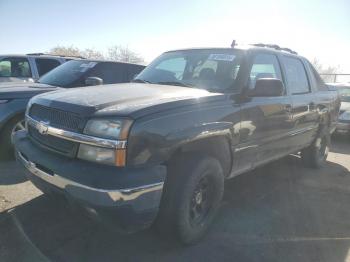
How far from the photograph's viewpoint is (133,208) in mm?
2486

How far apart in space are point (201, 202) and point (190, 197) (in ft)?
1.27

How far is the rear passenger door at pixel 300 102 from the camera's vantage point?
466cm

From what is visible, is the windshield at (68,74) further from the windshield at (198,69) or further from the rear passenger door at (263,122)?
the rear passenger door at (263,122)

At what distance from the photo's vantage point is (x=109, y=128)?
8.35 ft

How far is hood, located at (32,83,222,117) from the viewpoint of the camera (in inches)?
105

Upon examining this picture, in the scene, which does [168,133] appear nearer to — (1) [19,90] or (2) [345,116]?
(1) [19,90]

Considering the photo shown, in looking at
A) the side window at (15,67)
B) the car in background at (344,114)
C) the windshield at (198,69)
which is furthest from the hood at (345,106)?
the side window at (15,67)

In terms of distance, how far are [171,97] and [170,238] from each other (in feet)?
4.00

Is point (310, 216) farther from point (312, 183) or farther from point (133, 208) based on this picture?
point (133, 208)

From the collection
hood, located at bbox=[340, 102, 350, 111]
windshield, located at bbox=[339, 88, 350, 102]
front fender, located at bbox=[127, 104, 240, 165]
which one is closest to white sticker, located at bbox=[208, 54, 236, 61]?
front fender, located at bbox=[127, 104, 240, 165]

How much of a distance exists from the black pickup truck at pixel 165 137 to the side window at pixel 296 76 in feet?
0.70

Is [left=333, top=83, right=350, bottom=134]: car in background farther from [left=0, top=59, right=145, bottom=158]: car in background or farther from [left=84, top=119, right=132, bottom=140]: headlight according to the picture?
[left=84, top=119, right=132, bottom=140]: headlight

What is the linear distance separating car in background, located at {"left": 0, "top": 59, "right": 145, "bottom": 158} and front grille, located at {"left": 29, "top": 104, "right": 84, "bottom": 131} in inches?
61.2

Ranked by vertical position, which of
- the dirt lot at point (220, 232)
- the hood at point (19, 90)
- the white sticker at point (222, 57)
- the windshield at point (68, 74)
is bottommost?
the dirt lot at point (220, 232)
